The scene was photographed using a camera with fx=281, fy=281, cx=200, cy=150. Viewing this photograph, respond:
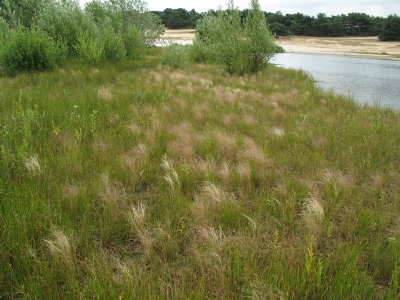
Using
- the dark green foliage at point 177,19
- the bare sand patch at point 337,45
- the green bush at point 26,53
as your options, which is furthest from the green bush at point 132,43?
the dark green foliage at point 177,19

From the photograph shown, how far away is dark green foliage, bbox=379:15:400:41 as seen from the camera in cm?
6050

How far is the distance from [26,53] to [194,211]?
1232cm

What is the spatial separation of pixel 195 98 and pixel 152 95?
150 centimetres

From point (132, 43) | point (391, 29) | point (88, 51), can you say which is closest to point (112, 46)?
point (88, 51)

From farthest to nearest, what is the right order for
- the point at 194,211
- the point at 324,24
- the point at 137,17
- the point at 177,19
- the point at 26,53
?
the point at 177,19 < the point at 324,24 < the point at 137,17 < the point at 26,53 < the point at 194,211

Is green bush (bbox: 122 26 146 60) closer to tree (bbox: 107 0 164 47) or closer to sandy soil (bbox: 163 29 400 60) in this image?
tree (bbox: 107 0 164 47)

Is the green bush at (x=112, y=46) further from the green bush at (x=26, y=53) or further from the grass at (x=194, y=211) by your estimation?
the grass at (x=194, y=211)

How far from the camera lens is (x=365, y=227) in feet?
10.5

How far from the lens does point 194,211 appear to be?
326 centimetres

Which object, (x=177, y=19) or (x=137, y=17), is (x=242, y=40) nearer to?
(x=137, y=17)

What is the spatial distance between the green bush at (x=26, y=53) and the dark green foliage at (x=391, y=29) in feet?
236

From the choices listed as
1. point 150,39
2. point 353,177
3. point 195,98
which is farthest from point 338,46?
point 353,177

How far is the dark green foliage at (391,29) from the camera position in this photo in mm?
60500

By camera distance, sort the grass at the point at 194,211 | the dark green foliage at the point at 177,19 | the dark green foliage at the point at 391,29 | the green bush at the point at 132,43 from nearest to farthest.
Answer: the grass at the point at 194,211 < the green bush at the point at 132,43 < the dark green foliage at the point at 391,29 < the dark green foliage at the point at 177,19
